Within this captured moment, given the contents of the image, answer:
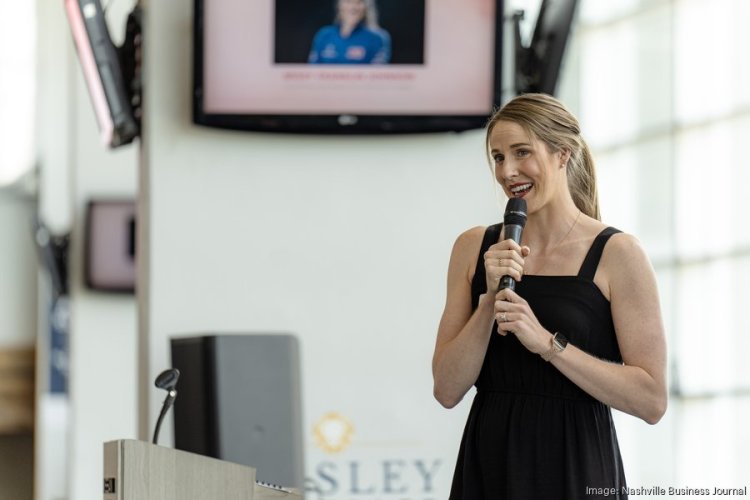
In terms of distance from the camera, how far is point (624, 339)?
2488 millimetres

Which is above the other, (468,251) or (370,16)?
(370,16)

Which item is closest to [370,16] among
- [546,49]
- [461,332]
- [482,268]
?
[546,49]

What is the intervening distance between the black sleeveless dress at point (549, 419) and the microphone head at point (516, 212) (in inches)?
4.2

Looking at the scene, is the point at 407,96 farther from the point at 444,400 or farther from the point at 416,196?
the point at 444,400

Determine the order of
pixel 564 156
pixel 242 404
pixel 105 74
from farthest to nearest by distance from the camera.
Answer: pixel 105 74 < pixel 242 404 < pixel 564 156

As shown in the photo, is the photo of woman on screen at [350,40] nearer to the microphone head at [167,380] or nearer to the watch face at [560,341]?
the microphone head at [167,380]

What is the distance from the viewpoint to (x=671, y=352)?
5.59 metres

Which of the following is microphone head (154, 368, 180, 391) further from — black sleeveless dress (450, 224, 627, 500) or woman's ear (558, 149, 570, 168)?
woman's ear (558, 149, 570, 168)

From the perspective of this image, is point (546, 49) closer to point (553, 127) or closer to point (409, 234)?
point (409, 234)

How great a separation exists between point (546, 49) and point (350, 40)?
0.66 metres

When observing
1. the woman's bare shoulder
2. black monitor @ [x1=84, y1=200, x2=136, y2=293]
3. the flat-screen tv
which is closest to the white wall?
the flat-screen tv

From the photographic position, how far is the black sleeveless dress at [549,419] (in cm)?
248

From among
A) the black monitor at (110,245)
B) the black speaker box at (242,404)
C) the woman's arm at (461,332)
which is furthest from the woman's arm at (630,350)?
the black monitor at (110,245)

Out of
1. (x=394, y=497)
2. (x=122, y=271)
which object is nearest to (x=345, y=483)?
(x=394, y=497)
